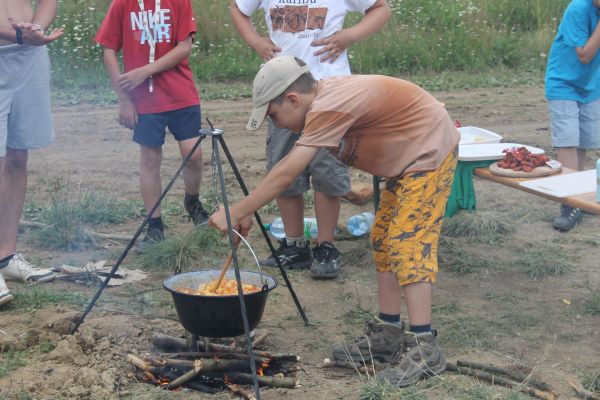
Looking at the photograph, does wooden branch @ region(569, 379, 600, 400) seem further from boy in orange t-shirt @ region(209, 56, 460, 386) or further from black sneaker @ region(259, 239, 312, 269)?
black sneaker @ region(259, 239, 312, 269)

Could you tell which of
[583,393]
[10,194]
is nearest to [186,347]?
[10,194]

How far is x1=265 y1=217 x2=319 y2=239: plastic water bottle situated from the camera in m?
6.67

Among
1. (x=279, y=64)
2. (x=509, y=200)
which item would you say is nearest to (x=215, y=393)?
(x=279, y=64)

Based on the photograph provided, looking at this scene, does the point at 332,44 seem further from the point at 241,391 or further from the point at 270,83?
the point at 241,391

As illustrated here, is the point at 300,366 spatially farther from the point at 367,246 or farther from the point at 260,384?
the point at 367,246

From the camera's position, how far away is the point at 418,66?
484 inches

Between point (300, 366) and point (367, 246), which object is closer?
point (300, 366)

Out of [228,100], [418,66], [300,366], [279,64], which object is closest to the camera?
[279,64]

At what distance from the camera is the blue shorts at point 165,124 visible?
20.6 ft

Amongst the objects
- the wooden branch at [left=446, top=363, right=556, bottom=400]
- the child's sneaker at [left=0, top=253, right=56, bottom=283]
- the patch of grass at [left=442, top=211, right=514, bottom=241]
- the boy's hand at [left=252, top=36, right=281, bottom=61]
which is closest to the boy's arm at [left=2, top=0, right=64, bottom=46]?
the boy's hand at [left=252, top=36, right=281, bottom=61]

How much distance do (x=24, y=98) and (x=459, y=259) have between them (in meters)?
3.07

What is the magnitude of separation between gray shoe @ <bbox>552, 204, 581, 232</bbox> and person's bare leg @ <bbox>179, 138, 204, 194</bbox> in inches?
109

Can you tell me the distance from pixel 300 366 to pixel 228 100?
255 inches

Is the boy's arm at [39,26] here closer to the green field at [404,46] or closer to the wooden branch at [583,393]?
the wooden branch at [583,393]
